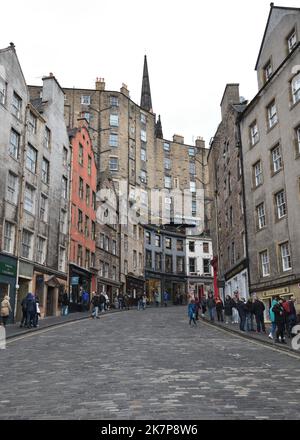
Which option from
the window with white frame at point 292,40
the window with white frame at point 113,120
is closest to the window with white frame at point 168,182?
the window with white frame at point 113,120

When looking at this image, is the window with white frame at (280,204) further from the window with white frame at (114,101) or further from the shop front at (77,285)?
the window with white frame at (114,101)

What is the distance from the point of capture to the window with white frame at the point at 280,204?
24.0 meters

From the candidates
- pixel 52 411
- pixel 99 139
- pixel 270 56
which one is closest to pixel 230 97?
pixel 270 56

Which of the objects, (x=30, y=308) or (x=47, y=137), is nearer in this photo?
(x=30, y=308)

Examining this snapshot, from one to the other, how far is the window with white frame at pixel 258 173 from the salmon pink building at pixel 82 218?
1564cm

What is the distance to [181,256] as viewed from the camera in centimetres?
6788

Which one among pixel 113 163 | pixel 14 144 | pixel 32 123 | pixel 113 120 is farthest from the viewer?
pixel 113 120

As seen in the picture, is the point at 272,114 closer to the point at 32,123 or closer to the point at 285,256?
the point at 285,256

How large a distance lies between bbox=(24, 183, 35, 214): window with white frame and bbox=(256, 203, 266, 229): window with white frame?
47.3 feet

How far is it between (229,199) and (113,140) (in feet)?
97.2

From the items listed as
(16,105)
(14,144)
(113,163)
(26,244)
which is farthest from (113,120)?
(26,244)

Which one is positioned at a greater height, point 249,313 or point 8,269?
point 8,269

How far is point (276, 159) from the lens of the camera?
25109 millimetres

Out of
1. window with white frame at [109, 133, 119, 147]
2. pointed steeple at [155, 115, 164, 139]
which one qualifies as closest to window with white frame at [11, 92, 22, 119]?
window with white frame at [109, 133, 119, 147]
